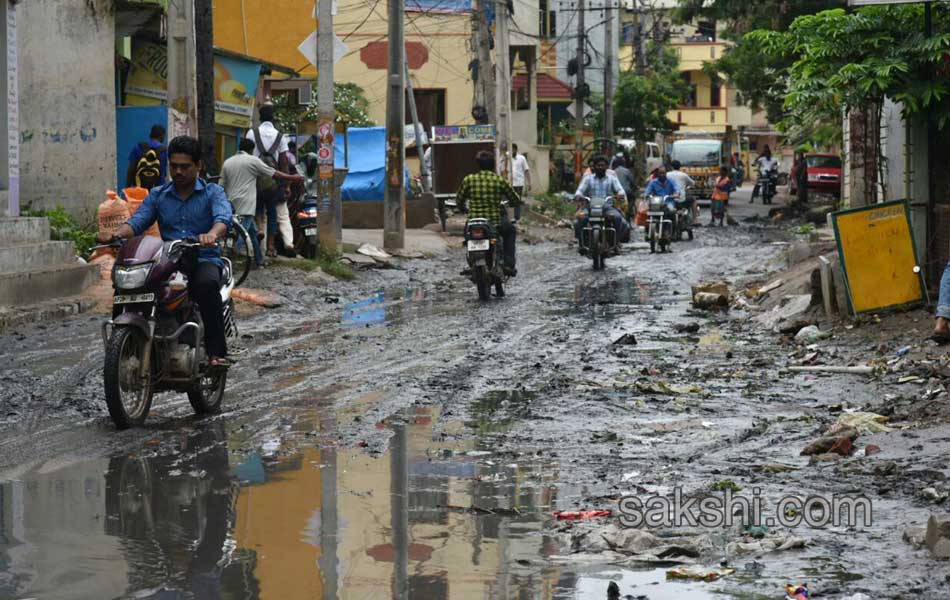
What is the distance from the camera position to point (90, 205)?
1966cm

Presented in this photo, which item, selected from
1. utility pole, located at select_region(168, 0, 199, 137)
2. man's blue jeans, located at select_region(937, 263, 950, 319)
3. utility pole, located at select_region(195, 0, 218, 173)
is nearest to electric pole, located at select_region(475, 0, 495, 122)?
utility pole, located at select_region(195, 0, 218, 173)

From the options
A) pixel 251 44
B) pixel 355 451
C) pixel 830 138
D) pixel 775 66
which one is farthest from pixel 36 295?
pixel 775 66

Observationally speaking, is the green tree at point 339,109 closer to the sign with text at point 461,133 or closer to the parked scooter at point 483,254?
the sign with text at point 461,133

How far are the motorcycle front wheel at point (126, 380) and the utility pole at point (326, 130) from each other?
42.9ft

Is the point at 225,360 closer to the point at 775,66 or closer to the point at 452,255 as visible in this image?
the point at 452,255

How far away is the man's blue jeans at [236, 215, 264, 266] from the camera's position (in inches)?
730

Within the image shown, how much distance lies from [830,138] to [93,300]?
23.6 meters

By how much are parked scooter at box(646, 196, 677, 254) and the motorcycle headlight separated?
20.0m

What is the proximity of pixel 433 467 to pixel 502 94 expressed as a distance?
101ft

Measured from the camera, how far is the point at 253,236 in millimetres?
18859

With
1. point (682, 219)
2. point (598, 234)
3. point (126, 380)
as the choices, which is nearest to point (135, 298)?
point (126, 380)

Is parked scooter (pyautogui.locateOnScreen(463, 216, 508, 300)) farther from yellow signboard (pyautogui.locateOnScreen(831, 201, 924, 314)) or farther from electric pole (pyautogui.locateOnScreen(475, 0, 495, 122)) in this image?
electric pole (pyautogui.locateOnScreen(475, 0, 495, 122))

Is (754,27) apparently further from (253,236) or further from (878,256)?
(878,256)

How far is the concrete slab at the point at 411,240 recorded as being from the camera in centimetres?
2550
